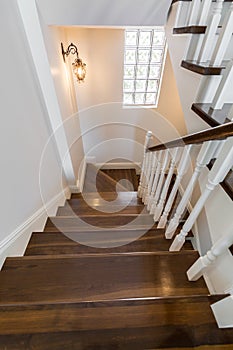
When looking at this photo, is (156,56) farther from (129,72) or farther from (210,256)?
(210,256)

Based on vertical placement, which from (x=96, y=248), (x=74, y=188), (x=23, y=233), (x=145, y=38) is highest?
(x=145, y=38)

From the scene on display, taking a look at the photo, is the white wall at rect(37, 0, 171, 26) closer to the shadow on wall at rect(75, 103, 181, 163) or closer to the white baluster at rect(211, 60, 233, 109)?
the white baluster at rect(211, 60, 233, 109)

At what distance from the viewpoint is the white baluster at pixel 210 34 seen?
41.1 inches

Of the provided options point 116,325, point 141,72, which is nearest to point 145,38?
point 141,72

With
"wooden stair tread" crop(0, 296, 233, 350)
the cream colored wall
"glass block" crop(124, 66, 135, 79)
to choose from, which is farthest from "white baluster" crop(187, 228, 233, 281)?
"glass block" crop(124, 66, 135, 79)

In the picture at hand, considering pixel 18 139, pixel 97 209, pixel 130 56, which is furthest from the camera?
pixel 130 56

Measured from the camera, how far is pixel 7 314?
0.86 meters

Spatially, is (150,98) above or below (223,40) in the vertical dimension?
below

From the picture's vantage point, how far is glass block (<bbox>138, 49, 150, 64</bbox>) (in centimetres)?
329

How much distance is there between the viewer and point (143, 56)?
3.35 meters

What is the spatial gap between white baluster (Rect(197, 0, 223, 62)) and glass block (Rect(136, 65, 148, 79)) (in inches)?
96.8

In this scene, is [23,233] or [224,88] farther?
[23,233]

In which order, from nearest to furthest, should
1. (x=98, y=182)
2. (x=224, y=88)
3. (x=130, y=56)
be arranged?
(x=224, y=88) < (x=130, y=56) < (x=98, y=182)

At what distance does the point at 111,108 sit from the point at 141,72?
0.81m
